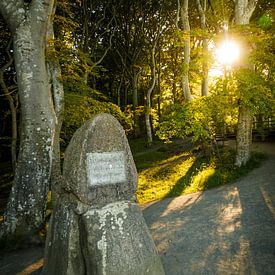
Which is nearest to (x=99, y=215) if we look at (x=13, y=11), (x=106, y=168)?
(x=106, y=168)

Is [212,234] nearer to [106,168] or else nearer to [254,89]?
[106,168]

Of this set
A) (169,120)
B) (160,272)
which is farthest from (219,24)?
(160,272)

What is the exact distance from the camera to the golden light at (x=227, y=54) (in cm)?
1005

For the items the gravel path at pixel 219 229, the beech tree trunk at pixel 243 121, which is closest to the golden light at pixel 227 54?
the beech tree trunk at pixel 243 121

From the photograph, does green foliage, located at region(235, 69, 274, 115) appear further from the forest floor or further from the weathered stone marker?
the weathered stone marker

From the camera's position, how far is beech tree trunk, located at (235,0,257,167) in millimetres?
10625

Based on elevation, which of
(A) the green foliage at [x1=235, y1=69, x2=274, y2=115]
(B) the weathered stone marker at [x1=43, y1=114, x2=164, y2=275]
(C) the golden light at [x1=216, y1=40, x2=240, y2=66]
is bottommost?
(B) the weathered stone marker at [x1=43, y1=114, x2=164, y2=275]

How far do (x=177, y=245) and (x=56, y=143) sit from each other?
483 centimetres

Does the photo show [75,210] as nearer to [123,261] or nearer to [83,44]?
[123,261]

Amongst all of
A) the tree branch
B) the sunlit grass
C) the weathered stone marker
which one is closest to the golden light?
the sunlit grass

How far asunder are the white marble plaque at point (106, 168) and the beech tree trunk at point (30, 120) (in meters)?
3.11

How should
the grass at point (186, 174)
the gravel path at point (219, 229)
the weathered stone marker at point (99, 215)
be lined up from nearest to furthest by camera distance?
the weathered stone marker at point (99, 215) < the gravel path at point (219, 229) < the grass at point (186, 174)

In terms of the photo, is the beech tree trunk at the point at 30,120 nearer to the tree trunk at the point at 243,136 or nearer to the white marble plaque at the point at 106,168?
the white marble plaque at the point at 106,168

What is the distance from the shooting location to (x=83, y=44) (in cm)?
1706
